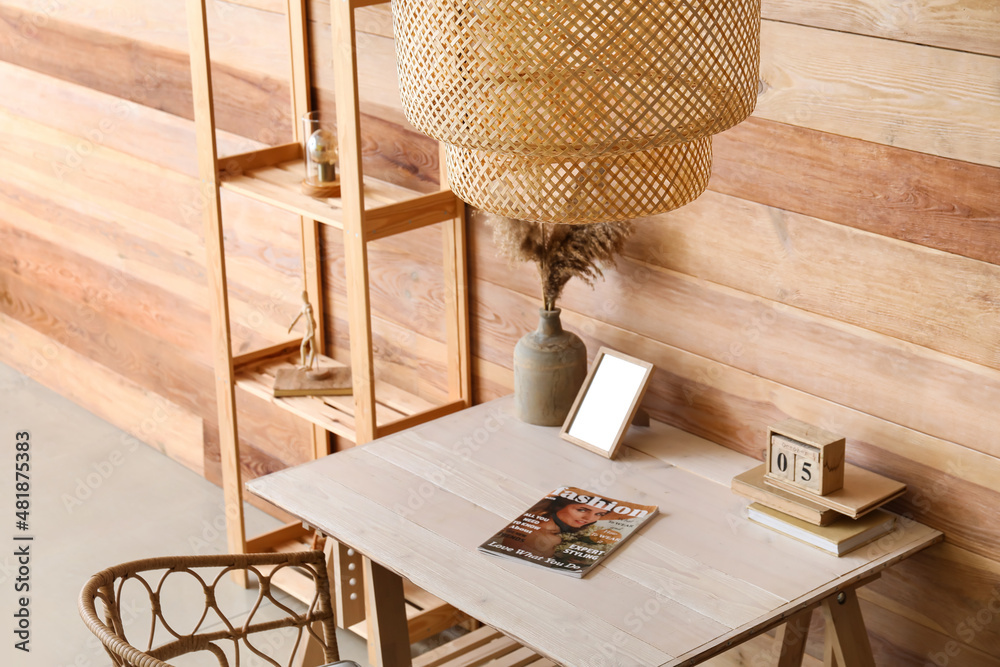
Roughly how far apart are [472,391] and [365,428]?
308 millimetres

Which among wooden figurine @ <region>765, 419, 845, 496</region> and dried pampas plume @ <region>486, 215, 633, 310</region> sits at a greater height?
dried pampas plume @ <region>486, 215, 633, 310</region>

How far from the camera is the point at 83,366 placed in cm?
394

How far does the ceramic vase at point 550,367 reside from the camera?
6.98 feet

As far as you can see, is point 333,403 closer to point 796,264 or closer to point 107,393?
point 796,264

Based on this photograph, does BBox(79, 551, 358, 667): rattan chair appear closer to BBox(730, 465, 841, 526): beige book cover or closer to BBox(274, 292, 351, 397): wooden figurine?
BBox(274, 292, 351, 397): wooden figurine

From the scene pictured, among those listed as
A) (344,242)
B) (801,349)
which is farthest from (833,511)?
(344,242)

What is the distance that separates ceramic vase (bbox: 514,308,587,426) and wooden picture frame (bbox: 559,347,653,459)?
35mm

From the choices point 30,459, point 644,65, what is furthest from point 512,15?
point 30,459

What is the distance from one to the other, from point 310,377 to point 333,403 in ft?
0.39

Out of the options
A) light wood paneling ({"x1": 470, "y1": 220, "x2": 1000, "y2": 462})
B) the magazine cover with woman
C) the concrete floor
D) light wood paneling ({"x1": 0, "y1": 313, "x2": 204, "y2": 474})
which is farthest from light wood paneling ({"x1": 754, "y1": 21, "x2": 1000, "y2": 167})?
light wood paneling ({"x1": 0, "y1": 313, "x2": 204, "y2": 474})

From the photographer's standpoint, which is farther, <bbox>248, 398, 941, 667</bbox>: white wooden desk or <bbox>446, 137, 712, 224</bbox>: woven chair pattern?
<bbox>248, 398, 941, 667</bbox>: white wooden desk

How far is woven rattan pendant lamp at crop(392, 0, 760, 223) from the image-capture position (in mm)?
1082

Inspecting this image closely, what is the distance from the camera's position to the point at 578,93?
3.59ft

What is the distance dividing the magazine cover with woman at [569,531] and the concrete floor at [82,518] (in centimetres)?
99
